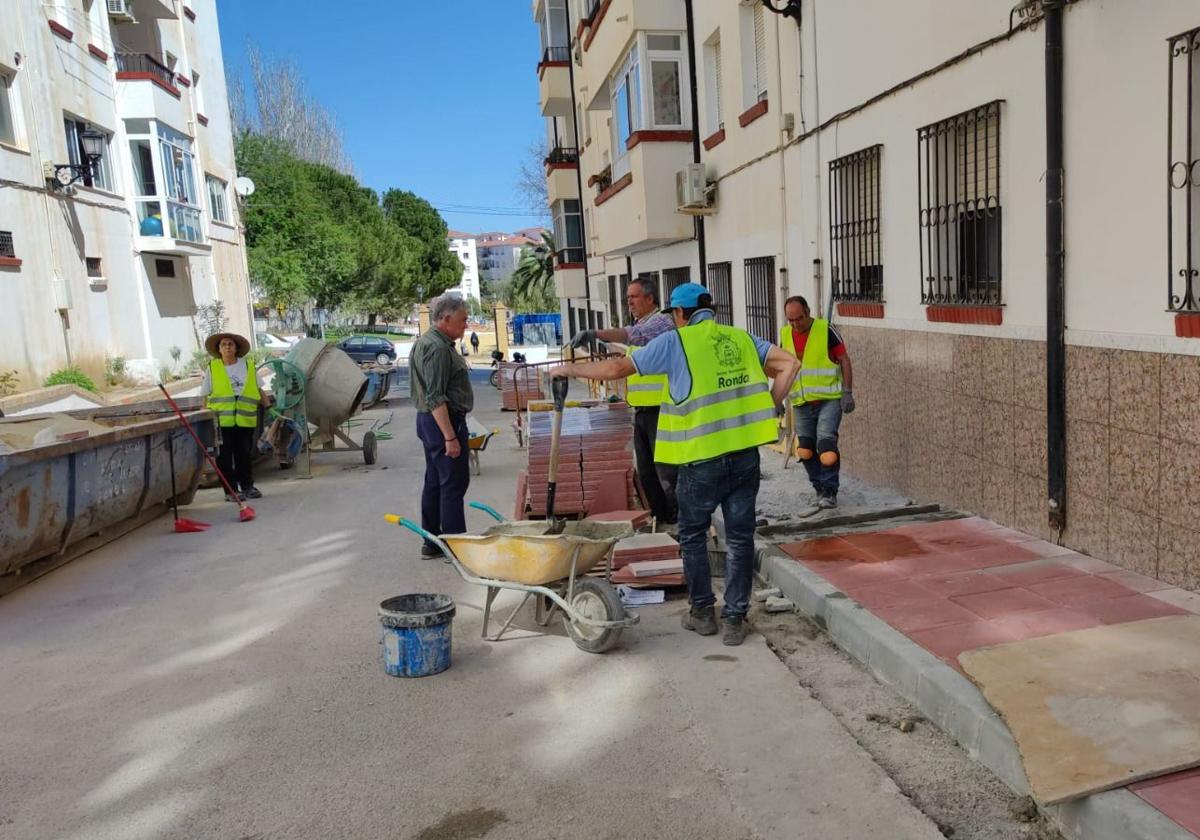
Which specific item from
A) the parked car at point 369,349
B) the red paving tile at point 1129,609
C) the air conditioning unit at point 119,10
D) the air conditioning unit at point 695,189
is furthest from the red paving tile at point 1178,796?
the parked car at point 369,349

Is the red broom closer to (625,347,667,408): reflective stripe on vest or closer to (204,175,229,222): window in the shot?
(625,347,667,408): reflective stripe on vest

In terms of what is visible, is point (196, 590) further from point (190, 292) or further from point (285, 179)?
point (285, 179)

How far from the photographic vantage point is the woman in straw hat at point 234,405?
10.0 m

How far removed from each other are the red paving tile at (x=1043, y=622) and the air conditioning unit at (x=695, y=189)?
8.71 metres

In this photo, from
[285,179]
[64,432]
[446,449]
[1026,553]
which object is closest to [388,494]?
[64,432]

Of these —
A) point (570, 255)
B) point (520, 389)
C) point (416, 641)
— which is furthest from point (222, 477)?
point (570, 255)

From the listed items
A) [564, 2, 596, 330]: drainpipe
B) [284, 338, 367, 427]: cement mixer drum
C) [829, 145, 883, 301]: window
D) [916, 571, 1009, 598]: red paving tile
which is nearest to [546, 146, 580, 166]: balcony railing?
[564, 2, 596, 330]: drainpipe

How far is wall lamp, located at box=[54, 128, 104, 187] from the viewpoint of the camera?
19.0 metres

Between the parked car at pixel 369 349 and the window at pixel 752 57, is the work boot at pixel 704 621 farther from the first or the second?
the parked car at pixel 369 349

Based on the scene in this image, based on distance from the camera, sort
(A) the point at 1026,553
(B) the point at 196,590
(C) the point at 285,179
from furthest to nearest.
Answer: (C) the point at 285,179
(B) the point at 196,590
(A) the point at 1026,553

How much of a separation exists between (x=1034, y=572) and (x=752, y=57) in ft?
25.3

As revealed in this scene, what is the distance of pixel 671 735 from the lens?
3936 mm

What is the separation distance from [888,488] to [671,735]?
4.57 m

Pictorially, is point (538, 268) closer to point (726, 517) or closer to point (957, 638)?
point (726, 517)
